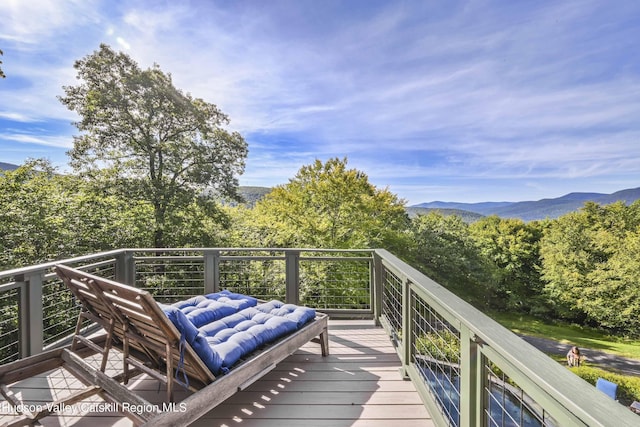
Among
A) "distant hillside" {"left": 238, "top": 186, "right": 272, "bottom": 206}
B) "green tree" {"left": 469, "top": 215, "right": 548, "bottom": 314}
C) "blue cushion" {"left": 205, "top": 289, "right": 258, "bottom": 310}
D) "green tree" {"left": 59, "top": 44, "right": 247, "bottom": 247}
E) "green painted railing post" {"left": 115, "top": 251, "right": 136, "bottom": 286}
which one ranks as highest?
"green tree" {"left": 59, "top": 44, "right": 247, "bottom": 247}

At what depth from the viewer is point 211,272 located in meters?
4.22

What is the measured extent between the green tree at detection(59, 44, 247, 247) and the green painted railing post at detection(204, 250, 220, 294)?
23.6ft

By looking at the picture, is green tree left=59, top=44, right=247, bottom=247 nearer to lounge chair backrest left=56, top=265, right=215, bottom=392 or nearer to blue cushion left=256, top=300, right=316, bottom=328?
blue cushion left=256, top=300, right=316, bottom=328

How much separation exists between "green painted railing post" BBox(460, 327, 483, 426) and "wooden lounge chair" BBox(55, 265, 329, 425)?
1.37 metres

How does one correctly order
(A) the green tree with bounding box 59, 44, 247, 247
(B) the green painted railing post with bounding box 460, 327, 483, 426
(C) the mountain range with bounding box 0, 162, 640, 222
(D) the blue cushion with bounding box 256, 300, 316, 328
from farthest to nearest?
(C) the mountain range with bounding box 0, 162, 640, 222 < (A) the green tree with bounding box 59, 44, 247, 247 < (D) the blue cushion with bounding box 256, 300, 316, 328 < (B) the green painted railing post with bounding box 460, 327, 483, 426

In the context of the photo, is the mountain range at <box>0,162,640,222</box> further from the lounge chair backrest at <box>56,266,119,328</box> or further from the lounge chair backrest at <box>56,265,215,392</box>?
the lounge chair backrest at <box>56,265,215,392</box>

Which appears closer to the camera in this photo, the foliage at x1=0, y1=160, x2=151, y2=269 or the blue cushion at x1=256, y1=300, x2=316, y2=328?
the blue cushion at x1=256, y1=300, x2=316, y2=328

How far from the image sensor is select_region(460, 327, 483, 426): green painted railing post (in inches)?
49.9

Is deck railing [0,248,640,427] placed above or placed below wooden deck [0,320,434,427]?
above

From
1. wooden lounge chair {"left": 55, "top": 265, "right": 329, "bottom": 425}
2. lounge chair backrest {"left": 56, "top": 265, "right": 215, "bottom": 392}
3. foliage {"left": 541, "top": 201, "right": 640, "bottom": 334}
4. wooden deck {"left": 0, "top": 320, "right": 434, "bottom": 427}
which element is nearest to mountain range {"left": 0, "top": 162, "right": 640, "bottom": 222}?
foliage {"left": 541, "top": 201, "right": 640, "bottom": 334}

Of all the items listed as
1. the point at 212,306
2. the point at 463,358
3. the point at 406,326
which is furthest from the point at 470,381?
the point at 212,306

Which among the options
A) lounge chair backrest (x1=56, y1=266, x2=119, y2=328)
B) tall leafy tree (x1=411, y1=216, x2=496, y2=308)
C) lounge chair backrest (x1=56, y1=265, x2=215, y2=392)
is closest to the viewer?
lounge chair backrest (x1=56, y1=265, x2=215, y2=392)

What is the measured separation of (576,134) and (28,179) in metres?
39.9

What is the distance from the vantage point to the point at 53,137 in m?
11.2
